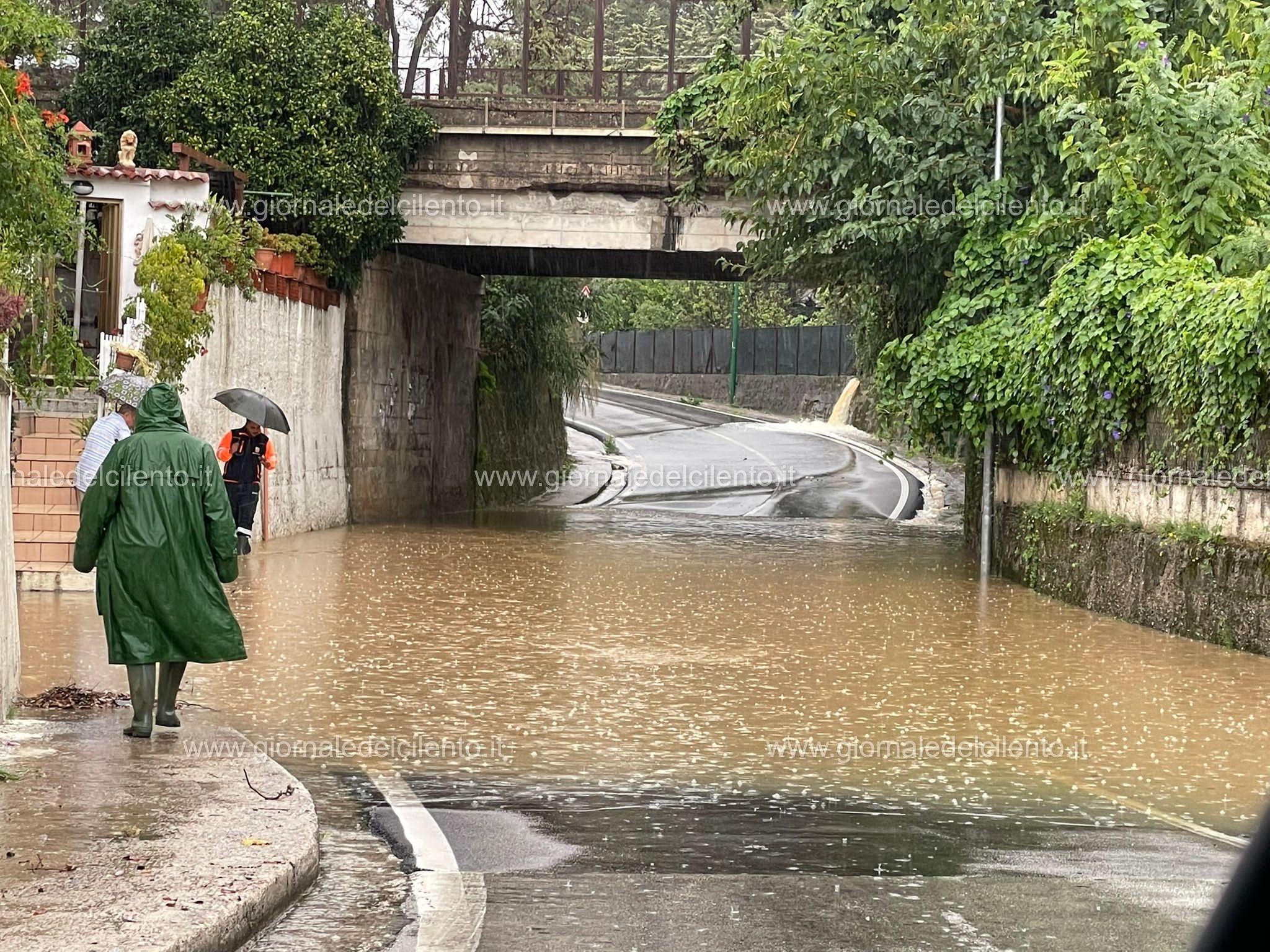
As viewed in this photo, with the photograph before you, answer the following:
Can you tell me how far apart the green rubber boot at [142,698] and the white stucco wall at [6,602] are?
2.24 ft

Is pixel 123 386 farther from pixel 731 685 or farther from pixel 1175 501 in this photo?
pixel 1175 501

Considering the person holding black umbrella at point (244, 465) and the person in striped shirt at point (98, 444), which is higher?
the person in striped shirt at point (98, 444)

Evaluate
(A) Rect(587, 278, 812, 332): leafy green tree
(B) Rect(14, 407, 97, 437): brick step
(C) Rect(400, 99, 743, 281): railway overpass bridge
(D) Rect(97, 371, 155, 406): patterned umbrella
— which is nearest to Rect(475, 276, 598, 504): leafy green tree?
(C) Rect(400, 99, 743, 281): railway overpass bridge

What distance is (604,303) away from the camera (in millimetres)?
40969

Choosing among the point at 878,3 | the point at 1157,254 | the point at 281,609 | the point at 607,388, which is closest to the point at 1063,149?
the point at 1157,254

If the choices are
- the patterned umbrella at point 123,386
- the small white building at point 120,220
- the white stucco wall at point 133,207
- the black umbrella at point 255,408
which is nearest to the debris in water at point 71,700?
the patterned umbrella at point 123,386

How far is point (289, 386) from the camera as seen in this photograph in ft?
78.6

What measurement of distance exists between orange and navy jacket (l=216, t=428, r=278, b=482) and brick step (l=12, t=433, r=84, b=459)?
2078 mm

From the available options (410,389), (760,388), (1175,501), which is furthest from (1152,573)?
(760,388)

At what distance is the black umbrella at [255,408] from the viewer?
61.8 ft

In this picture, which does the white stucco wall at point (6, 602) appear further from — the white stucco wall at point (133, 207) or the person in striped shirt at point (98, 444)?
the white stucco wall at point (133, 207)

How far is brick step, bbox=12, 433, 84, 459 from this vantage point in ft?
53.0

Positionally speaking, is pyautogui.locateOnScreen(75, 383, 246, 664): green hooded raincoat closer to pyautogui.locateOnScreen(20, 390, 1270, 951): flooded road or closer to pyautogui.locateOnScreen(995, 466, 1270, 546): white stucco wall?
pyautogui.locateOnScreen(20, 390, 1270, 951): flooded road

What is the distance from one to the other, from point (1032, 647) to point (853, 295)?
36.1 ft
